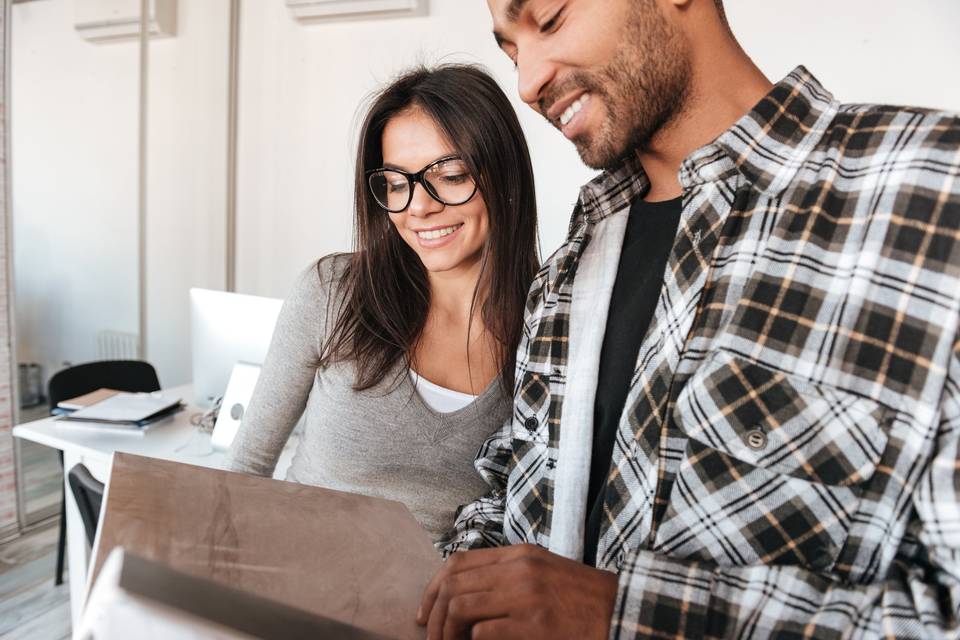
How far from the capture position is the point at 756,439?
0.74 m

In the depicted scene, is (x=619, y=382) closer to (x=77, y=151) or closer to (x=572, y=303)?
(x=572, y=303)

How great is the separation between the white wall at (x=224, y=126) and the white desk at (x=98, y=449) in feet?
5.75

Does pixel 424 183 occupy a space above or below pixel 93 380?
above

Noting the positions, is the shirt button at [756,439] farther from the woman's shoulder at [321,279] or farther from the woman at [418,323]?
the woman's shoulder at [321,279]

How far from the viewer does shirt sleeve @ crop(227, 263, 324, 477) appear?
1540 mm

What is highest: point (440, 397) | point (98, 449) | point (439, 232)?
point (439, 232)

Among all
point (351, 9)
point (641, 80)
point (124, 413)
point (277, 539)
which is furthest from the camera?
point (351, 9)

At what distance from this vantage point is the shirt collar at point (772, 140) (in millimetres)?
834

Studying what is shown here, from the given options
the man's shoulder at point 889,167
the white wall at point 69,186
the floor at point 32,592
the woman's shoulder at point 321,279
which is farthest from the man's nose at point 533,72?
the white wall at point 69,186

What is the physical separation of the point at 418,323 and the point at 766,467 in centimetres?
101

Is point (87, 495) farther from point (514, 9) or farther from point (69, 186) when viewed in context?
point (69, 186)

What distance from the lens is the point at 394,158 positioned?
155cm

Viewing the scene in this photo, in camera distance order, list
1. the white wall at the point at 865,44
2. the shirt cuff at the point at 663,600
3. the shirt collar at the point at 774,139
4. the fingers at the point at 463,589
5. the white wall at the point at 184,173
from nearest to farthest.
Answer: the fingers at the point at 463,589 < the shirt cuff at the point at 663,600 < the shirt collar at the point at 774,139 < the white wall at the point at 865,44 < the white wall at the point at 184,173

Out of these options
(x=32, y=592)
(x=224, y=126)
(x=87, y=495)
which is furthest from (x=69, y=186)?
(x=87, y=495)
